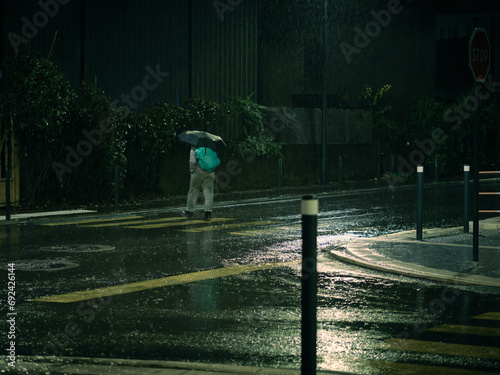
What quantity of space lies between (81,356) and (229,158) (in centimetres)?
2195

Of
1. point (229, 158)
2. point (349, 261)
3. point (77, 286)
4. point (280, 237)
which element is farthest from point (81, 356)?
point (229, 158)

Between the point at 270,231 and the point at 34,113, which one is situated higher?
the point at 34,113

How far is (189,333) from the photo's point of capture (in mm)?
7863

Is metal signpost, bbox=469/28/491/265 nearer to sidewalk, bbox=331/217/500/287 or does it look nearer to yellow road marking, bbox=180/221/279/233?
sidewalk, bbox=331/217/500/287

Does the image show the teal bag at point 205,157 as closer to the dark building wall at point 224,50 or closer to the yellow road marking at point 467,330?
the yellow road marking at point 467,330

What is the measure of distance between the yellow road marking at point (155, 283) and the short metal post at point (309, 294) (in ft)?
15.3

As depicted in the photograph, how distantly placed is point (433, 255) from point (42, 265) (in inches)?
224

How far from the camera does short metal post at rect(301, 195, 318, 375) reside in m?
5.34

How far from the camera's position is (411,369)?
6.63 metres

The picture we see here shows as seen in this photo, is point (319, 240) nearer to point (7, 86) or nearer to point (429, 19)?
point (7, 86)

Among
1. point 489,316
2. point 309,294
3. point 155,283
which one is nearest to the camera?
point 309,294

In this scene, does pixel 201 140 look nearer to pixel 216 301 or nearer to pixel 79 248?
pixel 79 248

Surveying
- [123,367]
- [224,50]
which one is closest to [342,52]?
[224,50]

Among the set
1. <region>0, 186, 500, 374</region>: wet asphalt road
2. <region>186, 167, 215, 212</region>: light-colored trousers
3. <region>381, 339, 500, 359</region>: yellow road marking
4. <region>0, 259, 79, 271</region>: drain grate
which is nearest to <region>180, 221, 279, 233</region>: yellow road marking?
<region>0, 186, 500, 374</region>: wet asphalt road
